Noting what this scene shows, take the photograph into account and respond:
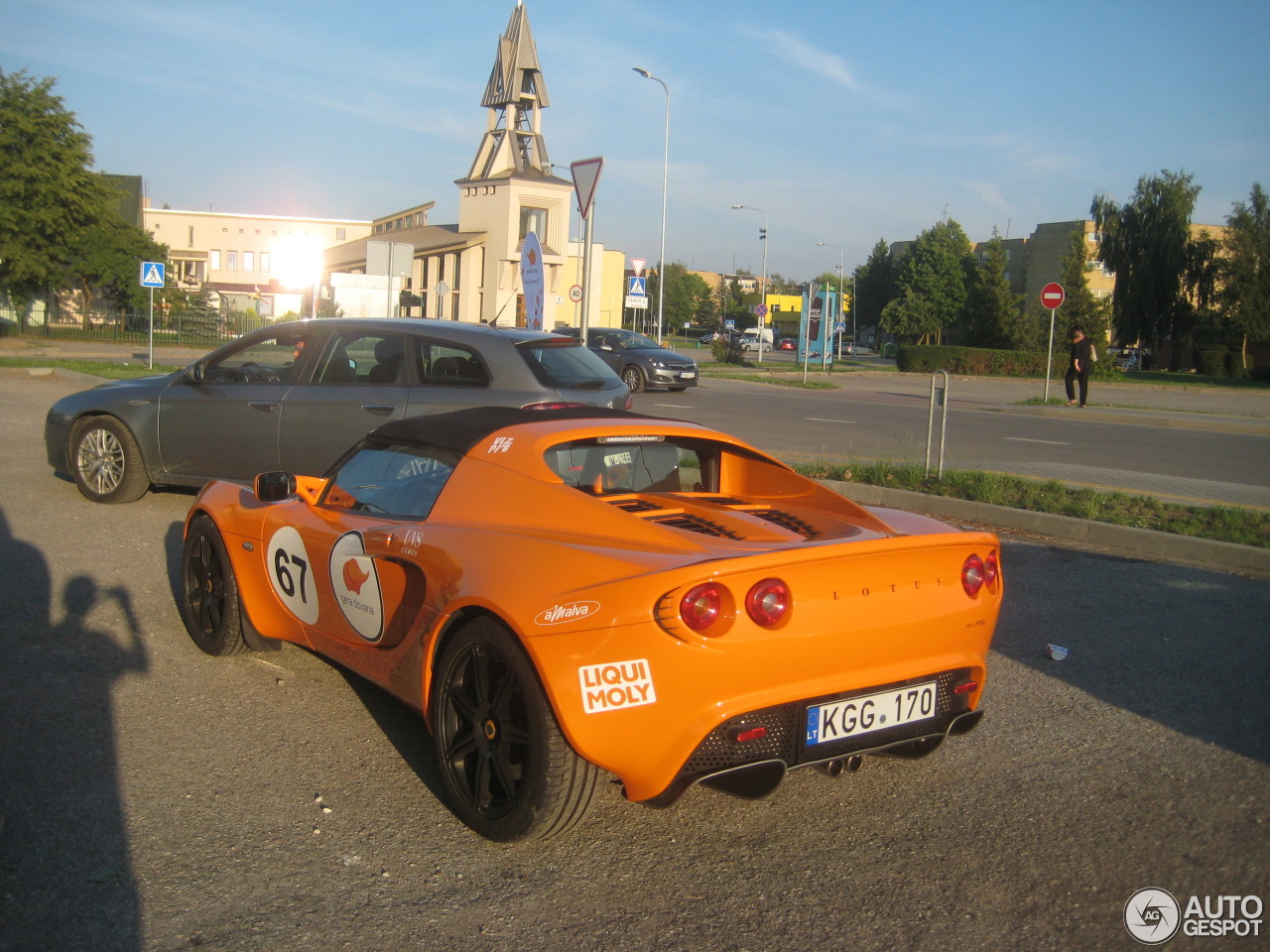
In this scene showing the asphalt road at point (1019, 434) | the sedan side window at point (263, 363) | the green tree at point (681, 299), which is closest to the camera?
the sedan side window at point (263, 363)

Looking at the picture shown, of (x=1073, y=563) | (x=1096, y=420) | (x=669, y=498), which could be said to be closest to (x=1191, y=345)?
(x=1096, y=420)

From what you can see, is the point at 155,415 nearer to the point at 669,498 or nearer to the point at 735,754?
the point at 669,498

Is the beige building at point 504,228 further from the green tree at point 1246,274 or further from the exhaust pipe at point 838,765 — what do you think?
the exhaust pipe at point 838,765

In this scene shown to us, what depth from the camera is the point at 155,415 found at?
28.1ft

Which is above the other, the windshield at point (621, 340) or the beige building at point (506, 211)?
the beige building at point (506, 211)

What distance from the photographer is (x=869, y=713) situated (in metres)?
3.37

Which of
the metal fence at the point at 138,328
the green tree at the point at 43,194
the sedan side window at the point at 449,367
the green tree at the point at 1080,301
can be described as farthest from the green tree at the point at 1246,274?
the sedan side window at the point at 449,367

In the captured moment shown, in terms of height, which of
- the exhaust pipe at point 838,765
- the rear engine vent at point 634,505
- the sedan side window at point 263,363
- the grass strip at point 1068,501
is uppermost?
the sedan side window at point 263,363

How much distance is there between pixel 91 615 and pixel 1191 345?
2606 inches

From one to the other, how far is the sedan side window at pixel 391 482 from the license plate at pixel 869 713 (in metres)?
1.58

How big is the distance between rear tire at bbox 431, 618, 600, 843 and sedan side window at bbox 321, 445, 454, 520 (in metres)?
0.72

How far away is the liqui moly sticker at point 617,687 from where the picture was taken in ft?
9.97

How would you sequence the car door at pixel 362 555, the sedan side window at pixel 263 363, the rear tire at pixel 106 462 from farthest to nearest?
the rear tire at pixel 106 462 < the sedan side window at pixel 263 363 < the car door at pixel 362 555

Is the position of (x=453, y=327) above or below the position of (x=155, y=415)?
above
